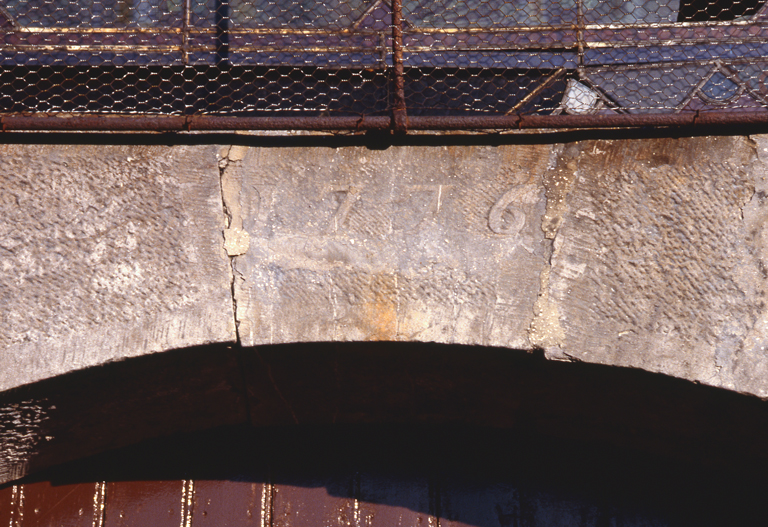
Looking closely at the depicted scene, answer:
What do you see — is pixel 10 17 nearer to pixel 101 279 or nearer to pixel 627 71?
pixel 101 279

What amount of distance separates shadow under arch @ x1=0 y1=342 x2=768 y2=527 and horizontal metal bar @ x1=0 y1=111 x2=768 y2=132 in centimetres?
44

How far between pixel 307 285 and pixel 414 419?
46 cm

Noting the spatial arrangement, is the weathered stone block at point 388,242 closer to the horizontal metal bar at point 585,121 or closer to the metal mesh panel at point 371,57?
the horizontal metal bar at point 585,121

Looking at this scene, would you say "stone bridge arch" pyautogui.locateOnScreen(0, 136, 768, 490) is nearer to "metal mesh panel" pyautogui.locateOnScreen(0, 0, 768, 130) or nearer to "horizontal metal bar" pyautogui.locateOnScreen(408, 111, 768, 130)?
"horizontal metal bar" pyautogui.locateOnScreen(408, 111, 768, 130)

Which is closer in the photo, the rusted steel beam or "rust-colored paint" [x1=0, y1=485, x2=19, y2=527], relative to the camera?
the rusted steel beam

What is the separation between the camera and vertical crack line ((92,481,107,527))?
1353mm

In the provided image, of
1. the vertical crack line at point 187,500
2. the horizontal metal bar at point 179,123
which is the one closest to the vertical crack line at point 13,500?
the vertical crack line at point 187,500

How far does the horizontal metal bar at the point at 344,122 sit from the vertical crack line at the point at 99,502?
797mm

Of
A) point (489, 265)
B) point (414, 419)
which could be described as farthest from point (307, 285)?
point (414, 419)

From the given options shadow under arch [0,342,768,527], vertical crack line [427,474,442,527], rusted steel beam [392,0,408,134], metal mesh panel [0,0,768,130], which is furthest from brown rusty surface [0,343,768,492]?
metal mesh panel [0,0,768,130]

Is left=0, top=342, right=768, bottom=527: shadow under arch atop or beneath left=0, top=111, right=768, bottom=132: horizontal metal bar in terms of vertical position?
beneath

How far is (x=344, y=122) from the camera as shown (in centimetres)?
117

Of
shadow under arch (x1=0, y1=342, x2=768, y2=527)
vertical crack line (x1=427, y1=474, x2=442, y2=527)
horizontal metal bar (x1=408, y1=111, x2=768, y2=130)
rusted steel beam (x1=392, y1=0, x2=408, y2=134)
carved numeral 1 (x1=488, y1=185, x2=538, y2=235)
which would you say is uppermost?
rusted steel beam (x1=392, y1=0, x2=408, y2=134)

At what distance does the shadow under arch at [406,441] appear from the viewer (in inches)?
47.7
